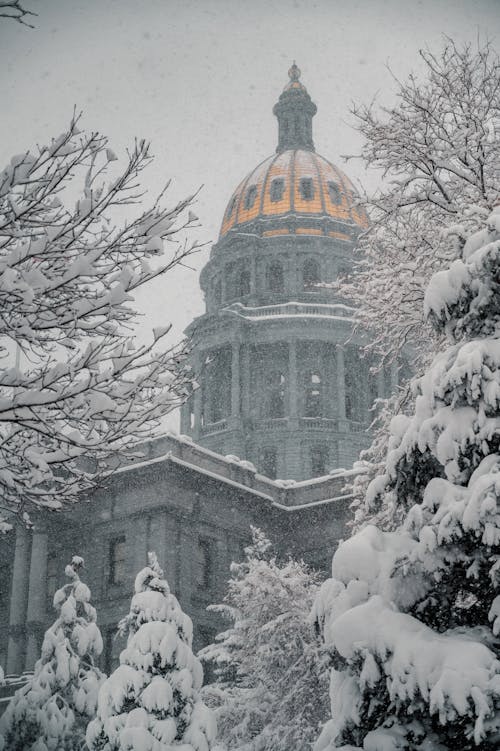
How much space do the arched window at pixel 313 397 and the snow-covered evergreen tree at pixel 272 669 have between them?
34.9 m

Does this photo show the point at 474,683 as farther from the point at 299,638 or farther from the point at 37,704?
the point at 299,638

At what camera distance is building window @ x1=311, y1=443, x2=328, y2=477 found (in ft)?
206

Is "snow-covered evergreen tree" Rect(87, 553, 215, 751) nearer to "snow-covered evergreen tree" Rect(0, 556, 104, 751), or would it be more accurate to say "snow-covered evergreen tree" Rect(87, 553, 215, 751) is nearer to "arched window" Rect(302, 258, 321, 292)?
"snow-covered evergreen tree" Rect(0, 556, 104, 751)

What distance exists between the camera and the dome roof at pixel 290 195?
73.5 metres

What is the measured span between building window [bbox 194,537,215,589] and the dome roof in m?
38.3

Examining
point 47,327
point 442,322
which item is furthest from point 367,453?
point 47,327

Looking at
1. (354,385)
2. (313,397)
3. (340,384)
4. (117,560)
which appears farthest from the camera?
(354,385)

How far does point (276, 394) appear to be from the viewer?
225 feet

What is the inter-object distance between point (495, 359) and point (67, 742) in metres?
18.2

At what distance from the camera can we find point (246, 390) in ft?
217

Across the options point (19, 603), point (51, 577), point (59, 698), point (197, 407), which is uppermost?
point (197, 407)

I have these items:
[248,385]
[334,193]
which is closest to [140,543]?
[248,385]

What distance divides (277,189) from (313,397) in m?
18.0

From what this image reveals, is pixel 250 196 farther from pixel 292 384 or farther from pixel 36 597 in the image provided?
pixel 36 597
